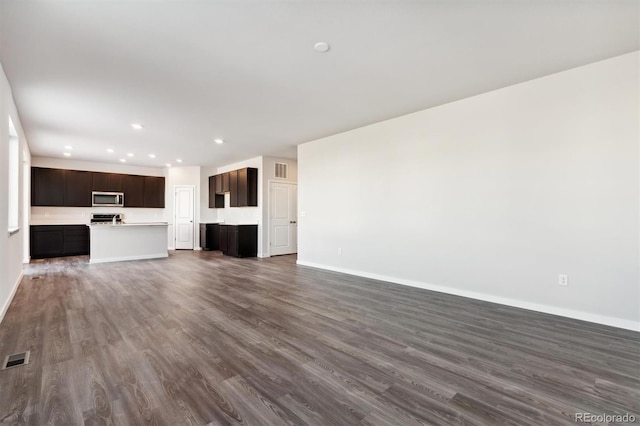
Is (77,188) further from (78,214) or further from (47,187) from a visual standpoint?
(78,214)

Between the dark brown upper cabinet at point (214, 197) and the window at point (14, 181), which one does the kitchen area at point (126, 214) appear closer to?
the dark brown upper cabinet at point (214, 197)

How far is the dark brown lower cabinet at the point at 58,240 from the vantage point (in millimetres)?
7551

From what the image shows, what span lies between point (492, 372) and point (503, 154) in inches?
104

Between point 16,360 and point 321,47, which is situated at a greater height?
point 321,47

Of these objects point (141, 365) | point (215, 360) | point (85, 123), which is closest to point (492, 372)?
point (215, 360)

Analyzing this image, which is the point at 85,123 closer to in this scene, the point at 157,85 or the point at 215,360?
the point at 157,85

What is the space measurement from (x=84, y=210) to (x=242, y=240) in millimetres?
4904

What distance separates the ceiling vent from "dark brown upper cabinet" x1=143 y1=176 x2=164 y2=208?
4181 mm

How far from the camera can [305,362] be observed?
2.26m

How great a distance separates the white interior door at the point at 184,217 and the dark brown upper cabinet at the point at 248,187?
2507 mm

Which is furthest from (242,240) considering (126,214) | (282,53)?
(282,53)

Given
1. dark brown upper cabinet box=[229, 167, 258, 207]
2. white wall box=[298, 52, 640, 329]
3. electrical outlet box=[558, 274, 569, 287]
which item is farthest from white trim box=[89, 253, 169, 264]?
electrical outlet box=[558, 274, 569, 287]

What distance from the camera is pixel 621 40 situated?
2.71 metres

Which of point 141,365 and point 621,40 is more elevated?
point 621,40
